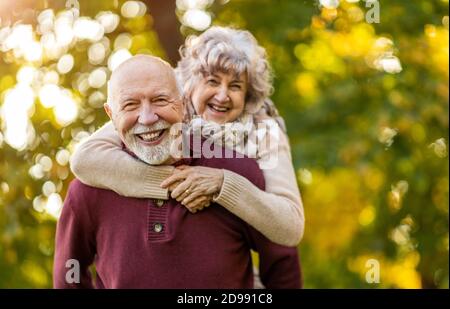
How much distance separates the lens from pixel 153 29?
5.64m

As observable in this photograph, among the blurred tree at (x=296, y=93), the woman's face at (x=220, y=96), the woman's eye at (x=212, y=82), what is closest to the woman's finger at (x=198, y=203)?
the woman's face at (x=220, y=96)

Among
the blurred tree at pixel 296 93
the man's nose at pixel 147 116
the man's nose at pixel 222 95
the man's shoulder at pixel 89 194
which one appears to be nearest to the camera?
the man's nose at pixel 147 116

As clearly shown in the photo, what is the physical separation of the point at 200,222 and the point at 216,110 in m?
0.49

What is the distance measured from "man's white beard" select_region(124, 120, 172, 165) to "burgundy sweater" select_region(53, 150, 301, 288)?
0.39 feet

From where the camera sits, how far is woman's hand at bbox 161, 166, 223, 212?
109 inches

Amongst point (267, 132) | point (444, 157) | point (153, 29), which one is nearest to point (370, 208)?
point (444, 157)

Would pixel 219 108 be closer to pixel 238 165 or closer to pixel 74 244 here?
pixel 238 165

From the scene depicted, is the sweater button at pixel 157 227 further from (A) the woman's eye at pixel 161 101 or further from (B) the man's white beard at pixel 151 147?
(A) the woman's eye at pixel 161 101

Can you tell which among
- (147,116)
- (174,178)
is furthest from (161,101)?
(174,178)

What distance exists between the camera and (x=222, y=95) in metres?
3.09

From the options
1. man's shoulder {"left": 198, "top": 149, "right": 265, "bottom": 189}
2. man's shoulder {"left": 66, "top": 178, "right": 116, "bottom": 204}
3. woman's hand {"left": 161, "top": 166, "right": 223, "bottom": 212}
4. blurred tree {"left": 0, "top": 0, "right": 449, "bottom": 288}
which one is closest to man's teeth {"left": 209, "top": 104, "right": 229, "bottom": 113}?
man's shoulder {"left": 198, "top": 149, "right": 265, "bottom": 189}

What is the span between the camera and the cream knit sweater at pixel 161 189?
2.76 m

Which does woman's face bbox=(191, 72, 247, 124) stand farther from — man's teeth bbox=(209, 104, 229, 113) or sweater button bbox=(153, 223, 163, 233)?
sweater button bbox=(153, 223, 163, 233)

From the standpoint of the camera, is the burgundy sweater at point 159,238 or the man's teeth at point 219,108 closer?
the burgundy sweater at point 159,238
